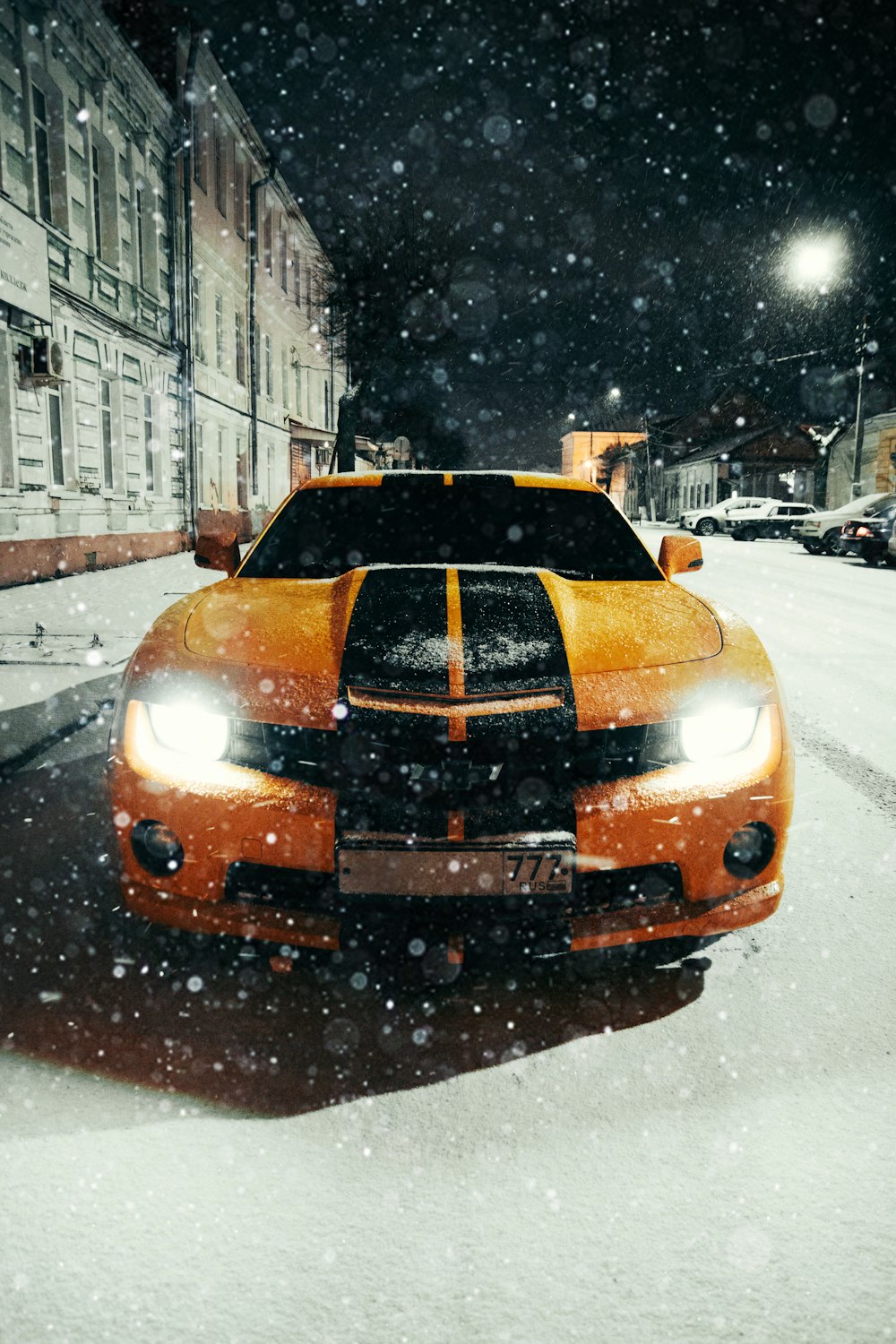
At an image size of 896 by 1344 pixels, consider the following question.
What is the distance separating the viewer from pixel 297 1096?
2.52 meters

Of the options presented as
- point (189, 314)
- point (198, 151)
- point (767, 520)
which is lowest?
point (767, 520)

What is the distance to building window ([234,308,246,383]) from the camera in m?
33.1

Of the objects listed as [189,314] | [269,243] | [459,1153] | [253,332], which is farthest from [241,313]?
[459,1153]

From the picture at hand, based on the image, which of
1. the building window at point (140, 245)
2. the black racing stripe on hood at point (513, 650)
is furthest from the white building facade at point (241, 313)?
the black racing stripe on hood at point (513, 650)

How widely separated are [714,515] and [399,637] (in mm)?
43597

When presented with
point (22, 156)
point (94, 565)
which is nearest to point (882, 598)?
point (94, 565)

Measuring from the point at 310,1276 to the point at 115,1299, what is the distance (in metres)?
0.33

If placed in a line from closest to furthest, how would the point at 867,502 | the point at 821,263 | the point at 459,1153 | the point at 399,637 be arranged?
1. the point at 459,1153
2. the point at 399,637
3. the point at 867,502
4. the point at 821,263

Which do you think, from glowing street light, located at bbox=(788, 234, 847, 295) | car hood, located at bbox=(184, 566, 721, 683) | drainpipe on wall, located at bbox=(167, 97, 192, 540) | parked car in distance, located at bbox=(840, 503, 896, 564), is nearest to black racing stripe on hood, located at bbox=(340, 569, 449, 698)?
car hood, located at bbox=(184, 566, 721, 683)

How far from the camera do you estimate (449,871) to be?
2.59 meters

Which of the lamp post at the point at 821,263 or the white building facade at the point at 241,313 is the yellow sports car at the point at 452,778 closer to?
the white building facade at the point at 241,313

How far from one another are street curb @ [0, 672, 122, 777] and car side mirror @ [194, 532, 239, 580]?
3.65 feet

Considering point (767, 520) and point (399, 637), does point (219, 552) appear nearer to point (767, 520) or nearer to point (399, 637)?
point (399, 637)

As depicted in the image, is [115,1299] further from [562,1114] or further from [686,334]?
[686,334]
